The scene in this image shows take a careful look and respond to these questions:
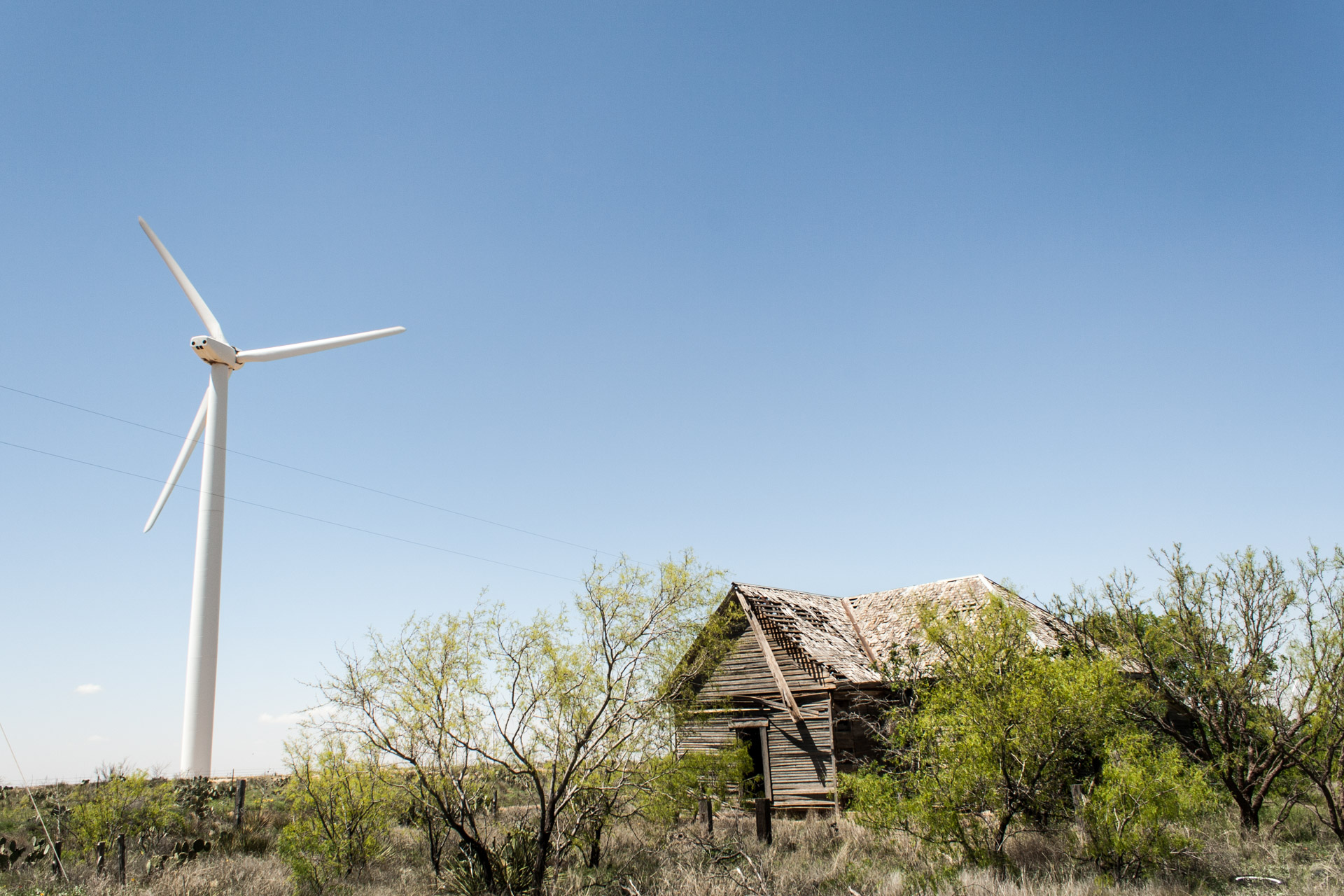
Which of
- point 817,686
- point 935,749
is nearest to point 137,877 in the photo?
point 935,749

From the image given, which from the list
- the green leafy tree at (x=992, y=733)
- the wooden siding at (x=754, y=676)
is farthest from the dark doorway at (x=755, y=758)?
the green leafy tree at (x=992, y=733)

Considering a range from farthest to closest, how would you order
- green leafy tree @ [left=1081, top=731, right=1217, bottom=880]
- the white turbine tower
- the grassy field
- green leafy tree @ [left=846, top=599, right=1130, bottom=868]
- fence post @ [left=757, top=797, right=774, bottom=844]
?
the white turbine tower < fence post @ [left=757, top=797, right=774, bottom=844] < green leafy tree @ [left=846, top=599, right=1130, bottom=868] < the grassy field < green leafy tree @ [left=1081, top=731, right=1217, bottom=880]

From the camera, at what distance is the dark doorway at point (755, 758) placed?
63.3 feet

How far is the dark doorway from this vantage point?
19.3m

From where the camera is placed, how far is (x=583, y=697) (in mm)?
11703

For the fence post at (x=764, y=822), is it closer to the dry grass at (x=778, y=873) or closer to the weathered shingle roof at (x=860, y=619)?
the dry grass at (x=778, y=873)

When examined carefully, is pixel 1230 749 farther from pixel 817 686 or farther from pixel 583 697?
pixel 583 697

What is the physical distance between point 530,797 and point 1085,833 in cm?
1127

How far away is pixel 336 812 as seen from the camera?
1444 centimetres

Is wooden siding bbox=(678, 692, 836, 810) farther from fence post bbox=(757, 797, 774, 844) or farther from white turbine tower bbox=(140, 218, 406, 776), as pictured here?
Answer: white turbine tower bbox=(140, 218, 406, 776)

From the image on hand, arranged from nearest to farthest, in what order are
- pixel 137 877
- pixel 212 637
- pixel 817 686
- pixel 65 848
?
pixel 137 877 < pixel 65 848 < pixel 817 686 < pixel 212 637

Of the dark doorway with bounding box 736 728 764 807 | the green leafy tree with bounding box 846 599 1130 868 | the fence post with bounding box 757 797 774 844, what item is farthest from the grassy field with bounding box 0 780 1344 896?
the dark doorway with bounding box 736 728 764 807

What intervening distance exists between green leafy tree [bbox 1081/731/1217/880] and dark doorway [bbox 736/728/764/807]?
29.5ft

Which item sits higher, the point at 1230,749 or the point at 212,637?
the point at 212,637
